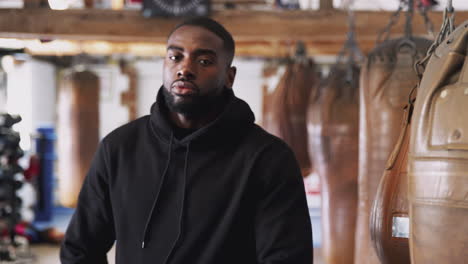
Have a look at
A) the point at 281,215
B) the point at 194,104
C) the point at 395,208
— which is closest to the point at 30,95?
the point at 194,104

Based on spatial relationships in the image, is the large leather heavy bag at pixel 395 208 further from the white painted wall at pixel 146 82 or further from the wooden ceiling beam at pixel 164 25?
the white painted wall at pixel 146 82

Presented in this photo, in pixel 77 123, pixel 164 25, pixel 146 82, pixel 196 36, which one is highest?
pixel 164 25

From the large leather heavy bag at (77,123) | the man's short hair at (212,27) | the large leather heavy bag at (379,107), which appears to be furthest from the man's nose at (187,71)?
the large leather heavy bag at (77,123)

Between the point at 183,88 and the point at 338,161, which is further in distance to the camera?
the point at 338,161

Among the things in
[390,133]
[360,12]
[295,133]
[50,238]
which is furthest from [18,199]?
[390,133]

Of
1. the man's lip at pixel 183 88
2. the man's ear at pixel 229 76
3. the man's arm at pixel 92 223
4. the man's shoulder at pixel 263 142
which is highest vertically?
the man's ear at pixel 229 76

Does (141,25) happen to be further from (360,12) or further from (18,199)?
(18,199)

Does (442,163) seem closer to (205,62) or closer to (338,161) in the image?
(205,62)

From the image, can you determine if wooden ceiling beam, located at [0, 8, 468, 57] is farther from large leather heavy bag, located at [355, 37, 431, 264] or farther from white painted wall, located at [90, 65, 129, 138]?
Result: white painted wall, located at [90, 65, 129, 138]

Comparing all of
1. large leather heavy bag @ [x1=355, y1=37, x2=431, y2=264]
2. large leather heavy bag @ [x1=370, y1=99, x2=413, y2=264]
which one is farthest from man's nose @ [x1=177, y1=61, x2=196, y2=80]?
large leather heavy bag @ [x1=355, y1=37, x2=431, y2=264]

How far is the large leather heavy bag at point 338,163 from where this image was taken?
2818mm

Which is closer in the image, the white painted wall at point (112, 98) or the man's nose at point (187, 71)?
the man's nose at point (187, 71)

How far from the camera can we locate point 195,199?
146 centimetres

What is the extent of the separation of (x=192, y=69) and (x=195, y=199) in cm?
31
